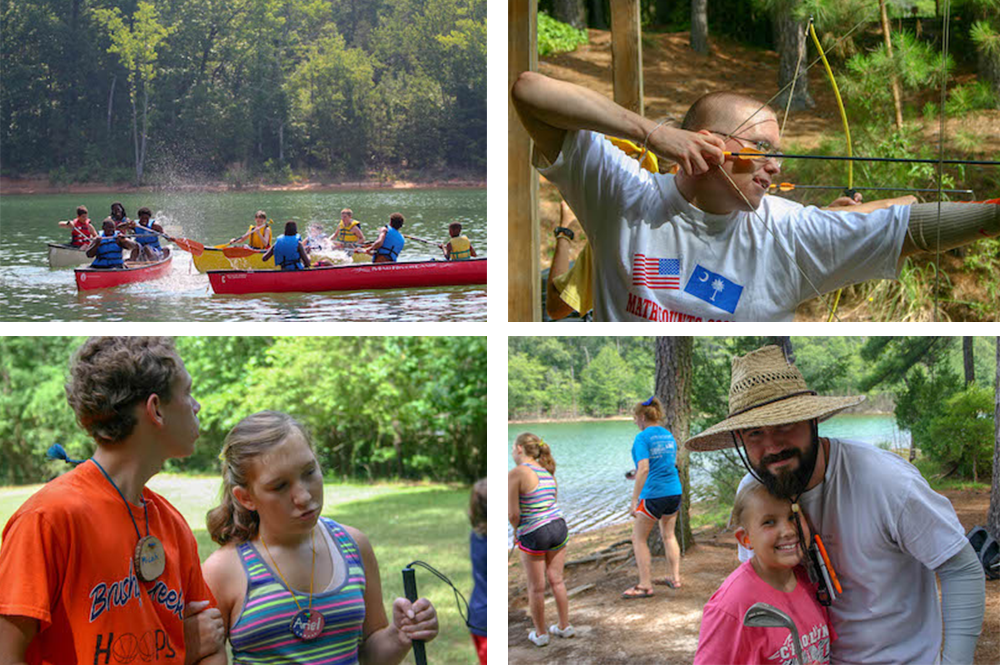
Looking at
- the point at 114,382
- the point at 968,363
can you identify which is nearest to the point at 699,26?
the point at 968,363

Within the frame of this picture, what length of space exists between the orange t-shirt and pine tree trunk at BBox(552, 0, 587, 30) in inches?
42.3

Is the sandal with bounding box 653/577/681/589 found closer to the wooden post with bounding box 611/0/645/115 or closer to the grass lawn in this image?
the grass lawn

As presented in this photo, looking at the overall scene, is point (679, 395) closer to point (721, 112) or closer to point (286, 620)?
point (721, 112)

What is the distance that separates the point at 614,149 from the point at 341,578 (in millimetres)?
651

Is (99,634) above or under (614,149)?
under

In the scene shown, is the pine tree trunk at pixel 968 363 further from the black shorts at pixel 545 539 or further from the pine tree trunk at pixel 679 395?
the black shorts at pixel 545 539

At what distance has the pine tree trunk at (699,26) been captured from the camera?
57.6 inches

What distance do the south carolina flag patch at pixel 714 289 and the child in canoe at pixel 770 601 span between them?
0.80 ft

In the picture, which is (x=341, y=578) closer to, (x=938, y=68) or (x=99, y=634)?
(x=99, y=634)

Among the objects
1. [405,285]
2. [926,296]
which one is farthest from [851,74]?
[405,285]

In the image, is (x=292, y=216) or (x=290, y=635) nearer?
(x=290, y=635)

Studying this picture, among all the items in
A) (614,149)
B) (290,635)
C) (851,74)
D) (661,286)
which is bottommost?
(290,635)

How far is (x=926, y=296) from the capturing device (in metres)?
1.56

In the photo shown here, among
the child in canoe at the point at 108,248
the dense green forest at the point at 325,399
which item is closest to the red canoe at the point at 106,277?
the child in canoe at the point at 108,248
